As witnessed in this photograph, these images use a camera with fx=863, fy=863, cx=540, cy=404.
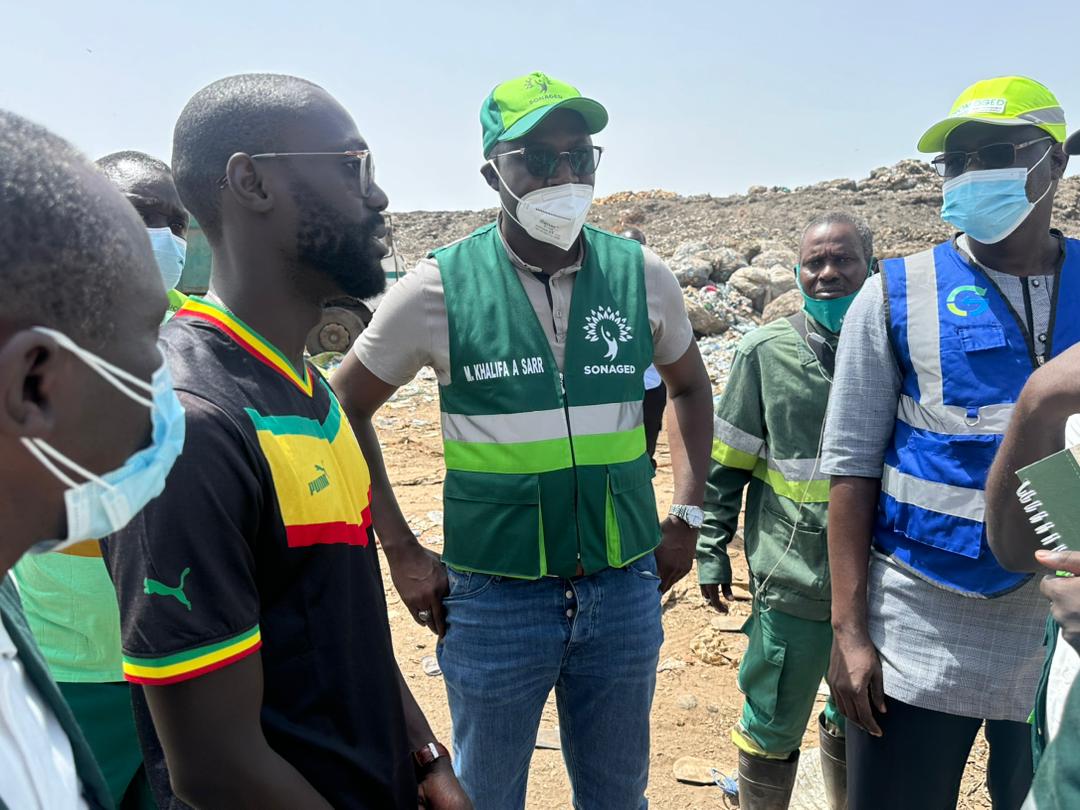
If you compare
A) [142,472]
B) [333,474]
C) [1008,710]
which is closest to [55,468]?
[142,472]

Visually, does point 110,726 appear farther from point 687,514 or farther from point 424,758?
point 687,514

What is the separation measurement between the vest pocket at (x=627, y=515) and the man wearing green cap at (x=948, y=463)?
49 centimetres

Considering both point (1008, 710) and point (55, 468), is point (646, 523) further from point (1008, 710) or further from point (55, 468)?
point (55, 468)

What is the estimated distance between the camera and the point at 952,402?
2113 millimetres

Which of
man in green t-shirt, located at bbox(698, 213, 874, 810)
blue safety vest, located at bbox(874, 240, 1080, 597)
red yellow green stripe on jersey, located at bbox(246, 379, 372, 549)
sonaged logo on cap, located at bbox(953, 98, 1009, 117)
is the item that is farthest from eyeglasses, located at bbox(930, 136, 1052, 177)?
red yellow green stripe on jersey, located at bbox(246, 379, 372, 549)

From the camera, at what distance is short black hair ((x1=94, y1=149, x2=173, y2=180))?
9.41 ft

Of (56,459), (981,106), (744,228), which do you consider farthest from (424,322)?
(744,228)

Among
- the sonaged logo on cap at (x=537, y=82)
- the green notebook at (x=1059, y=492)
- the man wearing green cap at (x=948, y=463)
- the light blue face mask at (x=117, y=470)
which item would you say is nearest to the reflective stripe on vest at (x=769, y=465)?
the man wearing green cap at (x=948, y=463)

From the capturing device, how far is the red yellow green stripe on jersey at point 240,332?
1544mm

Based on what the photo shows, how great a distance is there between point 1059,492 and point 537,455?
4.07 ft

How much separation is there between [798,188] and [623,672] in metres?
31.3

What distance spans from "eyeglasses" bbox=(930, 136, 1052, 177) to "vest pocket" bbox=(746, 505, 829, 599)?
49.2 inches

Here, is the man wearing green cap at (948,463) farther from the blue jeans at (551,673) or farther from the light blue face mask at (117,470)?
the light blue face mask at (117,470)

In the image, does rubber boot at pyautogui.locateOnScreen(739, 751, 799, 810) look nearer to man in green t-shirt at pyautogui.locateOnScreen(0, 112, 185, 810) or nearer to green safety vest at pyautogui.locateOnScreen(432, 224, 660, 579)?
green safety vest at pyautogui.locateOnScreen(432, 224, 660, 579)
